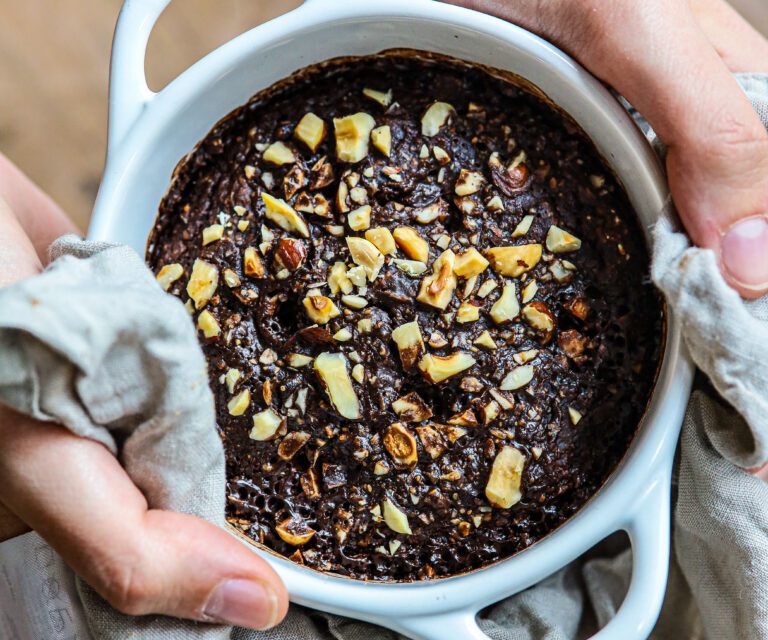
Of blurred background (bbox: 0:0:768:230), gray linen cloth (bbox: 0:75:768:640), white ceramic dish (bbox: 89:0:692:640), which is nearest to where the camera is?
gray linen cloth (bbox: 0:75:768:640)

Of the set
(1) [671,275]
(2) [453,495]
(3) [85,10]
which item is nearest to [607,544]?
(2) [453,495]

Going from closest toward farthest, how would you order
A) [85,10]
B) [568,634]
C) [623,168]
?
[623,168] < [568,634] < [85,10]

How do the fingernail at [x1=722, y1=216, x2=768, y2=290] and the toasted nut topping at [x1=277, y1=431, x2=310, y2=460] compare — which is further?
the toasted nut topping at [x1=277, y1=431, x2=310, y2=460]

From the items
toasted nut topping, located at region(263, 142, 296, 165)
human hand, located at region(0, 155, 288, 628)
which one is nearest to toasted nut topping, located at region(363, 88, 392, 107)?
toasted nut topping, located at region(263, 142, 296, 165)

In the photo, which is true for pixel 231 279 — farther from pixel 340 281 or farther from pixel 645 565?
pixel 645 565

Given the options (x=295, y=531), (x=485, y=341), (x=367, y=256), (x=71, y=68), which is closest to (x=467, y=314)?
(x=485, y=341)

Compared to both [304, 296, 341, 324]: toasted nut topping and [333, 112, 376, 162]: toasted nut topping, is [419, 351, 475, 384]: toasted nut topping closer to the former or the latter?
[304, 296, 341, 324]: toasted nut topping

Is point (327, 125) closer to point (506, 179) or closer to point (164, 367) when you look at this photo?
point (506, 179)
